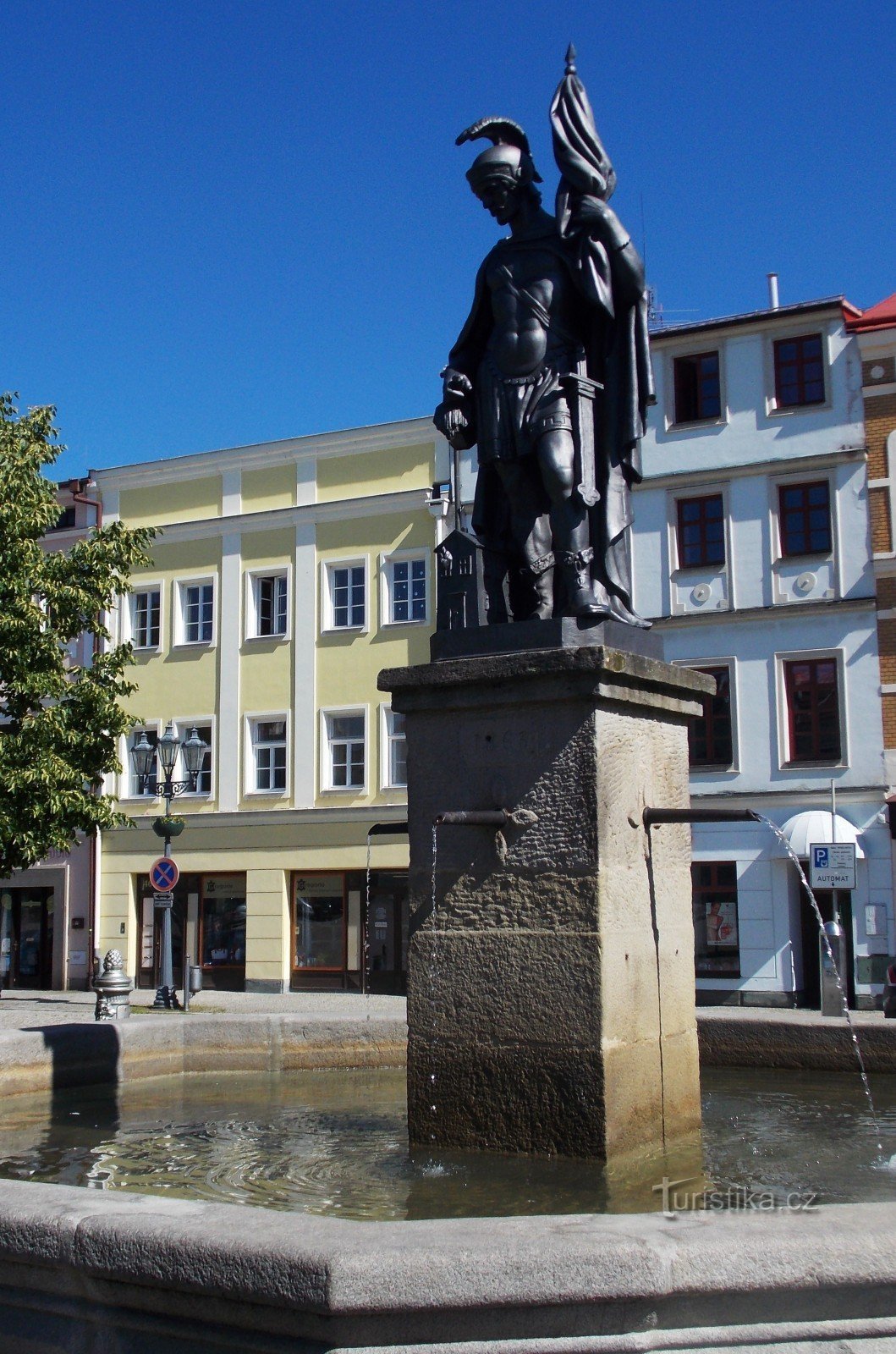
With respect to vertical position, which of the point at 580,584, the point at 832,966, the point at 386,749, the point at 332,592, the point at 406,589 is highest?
the point at 332,592

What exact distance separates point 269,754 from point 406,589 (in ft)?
16.4

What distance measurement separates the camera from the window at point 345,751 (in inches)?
1257

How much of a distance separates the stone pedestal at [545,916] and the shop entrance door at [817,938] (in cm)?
2000

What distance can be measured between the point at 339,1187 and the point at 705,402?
984 inches

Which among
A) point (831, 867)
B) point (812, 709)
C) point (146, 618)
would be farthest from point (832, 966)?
point (146, 618)

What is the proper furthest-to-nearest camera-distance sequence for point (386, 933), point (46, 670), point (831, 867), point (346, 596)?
point (346, 596)
point (386, 933)
point (46, 670)
point (831, 867)

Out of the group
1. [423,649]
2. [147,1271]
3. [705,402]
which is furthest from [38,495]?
[147,1271]

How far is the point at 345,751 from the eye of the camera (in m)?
32.2

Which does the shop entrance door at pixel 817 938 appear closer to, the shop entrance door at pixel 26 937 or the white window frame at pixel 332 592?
the white window frame at pixel 332 592

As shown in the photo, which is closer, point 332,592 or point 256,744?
point 332,592

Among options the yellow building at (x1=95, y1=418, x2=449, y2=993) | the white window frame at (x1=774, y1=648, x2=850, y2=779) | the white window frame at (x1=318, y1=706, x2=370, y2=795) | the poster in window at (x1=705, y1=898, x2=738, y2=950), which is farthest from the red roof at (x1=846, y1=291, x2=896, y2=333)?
the white window frame at (x1=318, y1=706, x2=370, y2=795)

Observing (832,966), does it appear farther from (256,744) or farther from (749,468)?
(256,744)

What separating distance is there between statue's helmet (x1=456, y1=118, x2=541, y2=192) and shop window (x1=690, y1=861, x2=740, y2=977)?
20.8 metres

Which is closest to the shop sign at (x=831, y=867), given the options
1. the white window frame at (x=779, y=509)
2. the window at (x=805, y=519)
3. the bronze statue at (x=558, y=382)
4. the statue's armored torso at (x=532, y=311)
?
the white window frame at (x=779, y=509)
